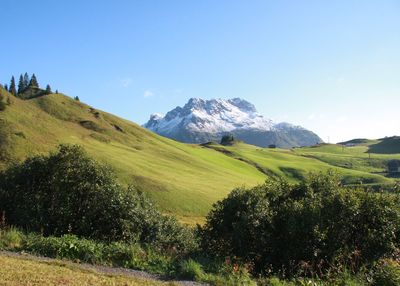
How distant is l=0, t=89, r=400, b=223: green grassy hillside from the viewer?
83.4 m

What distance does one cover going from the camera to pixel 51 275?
14.3m

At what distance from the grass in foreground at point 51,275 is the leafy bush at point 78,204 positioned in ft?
27.9

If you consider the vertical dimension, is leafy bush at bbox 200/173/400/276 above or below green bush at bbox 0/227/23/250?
above

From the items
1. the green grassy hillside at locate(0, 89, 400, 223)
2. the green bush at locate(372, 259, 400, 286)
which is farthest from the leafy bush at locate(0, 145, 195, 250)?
the green grassy hillside at locate(0, 89, 400, 223)

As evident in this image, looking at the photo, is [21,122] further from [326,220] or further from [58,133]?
[326,220]

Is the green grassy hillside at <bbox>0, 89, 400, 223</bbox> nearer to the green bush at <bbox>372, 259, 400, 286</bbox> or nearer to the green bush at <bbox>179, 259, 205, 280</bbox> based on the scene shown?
the green bush at <bbox>372, 259, 400, 286</bbox>

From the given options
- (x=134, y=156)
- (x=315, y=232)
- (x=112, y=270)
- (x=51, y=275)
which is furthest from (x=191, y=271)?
(x=134, y=156)

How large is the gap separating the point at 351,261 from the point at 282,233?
3143 millimetres

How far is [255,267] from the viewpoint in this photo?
766 inches

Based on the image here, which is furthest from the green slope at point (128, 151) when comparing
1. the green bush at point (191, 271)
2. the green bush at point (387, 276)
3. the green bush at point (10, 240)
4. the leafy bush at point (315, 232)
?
the green bush at point (387, 276)

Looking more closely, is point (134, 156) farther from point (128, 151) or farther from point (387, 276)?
point (387, 276)

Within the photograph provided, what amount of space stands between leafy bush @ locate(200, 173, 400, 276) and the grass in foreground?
6.12m

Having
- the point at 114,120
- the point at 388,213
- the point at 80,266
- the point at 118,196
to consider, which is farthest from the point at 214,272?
the point at 114,120

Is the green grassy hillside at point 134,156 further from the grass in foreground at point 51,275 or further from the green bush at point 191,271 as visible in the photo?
the grass in foreground at point 51,275
